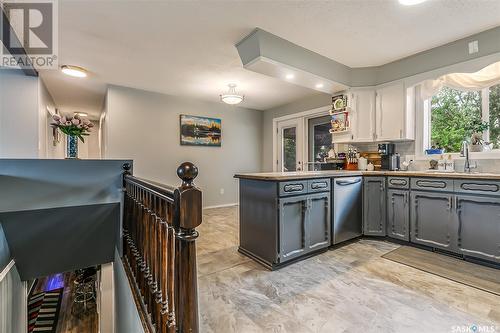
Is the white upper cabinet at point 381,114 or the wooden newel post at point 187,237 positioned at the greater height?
the white upper cabinet at point 381,114

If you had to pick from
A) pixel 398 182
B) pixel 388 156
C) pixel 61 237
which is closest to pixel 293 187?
pixel 398 182

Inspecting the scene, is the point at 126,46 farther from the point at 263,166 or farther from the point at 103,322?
the point at 263,166

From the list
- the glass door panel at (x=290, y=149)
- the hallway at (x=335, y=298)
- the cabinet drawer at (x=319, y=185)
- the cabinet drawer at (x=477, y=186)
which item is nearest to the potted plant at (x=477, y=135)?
the cabinet drawer at (x=477, y=186)

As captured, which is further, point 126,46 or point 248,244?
point 126,46

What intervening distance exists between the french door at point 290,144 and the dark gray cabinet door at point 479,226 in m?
3.06

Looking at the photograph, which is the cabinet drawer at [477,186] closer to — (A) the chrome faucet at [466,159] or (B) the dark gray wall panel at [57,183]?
(A) the chrome faucet at [466,159]

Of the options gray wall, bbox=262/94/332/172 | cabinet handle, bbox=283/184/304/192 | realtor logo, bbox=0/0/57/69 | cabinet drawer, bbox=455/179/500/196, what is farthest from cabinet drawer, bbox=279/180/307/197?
gray wall, bbox=262/94/332/172

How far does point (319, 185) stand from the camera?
99.1 inches

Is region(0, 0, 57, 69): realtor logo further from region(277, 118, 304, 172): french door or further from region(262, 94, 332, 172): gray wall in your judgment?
region(277, 118, 304, 172): french door

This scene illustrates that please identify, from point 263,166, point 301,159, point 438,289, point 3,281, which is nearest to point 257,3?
point 438,289

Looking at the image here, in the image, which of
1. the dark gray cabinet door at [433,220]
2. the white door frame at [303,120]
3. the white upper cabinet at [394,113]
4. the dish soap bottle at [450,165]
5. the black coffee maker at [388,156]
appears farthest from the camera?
the white door frame at [303,120]

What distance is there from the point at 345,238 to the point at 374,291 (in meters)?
1.03

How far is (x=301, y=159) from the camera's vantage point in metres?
5.19

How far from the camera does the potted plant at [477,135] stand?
271cm
